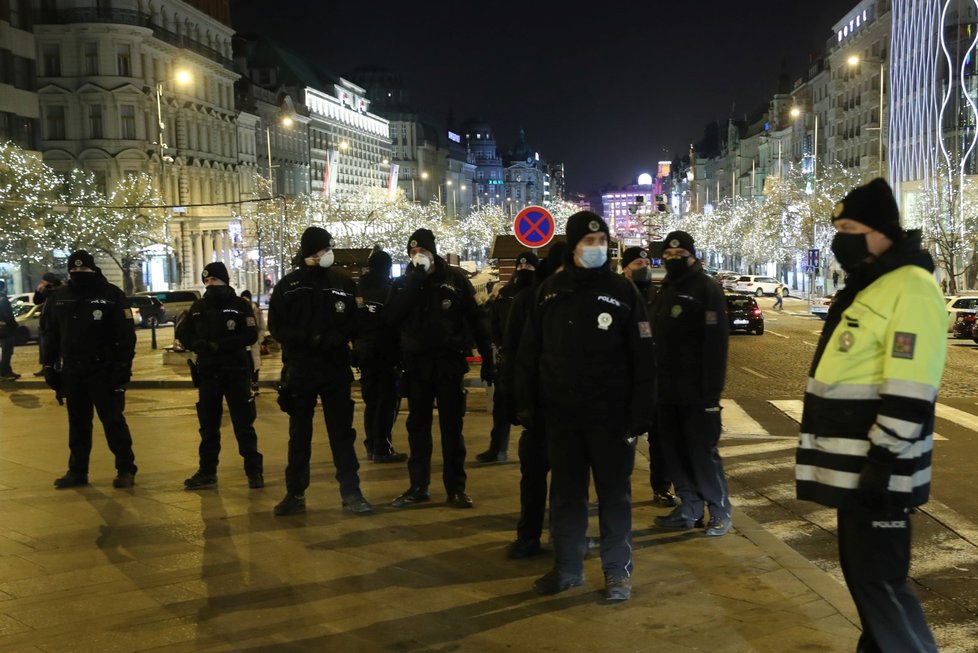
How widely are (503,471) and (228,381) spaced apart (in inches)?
102

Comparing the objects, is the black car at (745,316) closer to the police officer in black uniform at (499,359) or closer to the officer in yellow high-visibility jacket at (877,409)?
the police officer in black uniform at (499,359)

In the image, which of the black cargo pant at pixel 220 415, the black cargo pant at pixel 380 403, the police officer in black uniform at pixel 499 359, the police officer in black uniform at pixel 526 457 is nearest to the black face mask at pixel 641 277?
the police officer in black uniform at pixel 499 359

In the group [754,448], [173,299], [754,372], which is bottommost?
[754,372]

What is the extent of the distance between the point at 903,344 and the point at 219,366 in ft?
21.8

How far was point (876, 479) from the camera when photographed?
14.2 ft

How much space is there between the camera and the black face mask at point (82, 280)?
9773mm

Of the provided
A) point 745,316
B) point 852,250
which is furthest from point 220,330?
point 745,316

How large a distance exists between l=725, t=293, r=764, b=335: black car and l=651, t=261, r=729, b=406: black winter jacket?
2783cm

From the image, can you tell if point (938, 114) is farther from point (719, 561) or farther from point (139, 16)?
point (719, 561)

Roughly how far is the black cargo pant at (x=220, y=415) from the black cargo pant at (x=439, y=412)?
1670mm

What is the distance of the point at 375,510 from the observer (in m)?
8.59

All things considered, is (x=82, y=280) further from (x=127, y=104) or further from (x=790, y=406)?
(x=127, y=104)

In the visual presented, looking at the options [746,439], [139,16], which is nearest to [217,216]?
[139,16]

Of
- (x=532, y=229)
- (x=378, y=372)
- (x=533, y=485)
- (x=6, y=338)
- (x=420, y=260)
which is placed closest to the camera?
(x=533, y=485)
